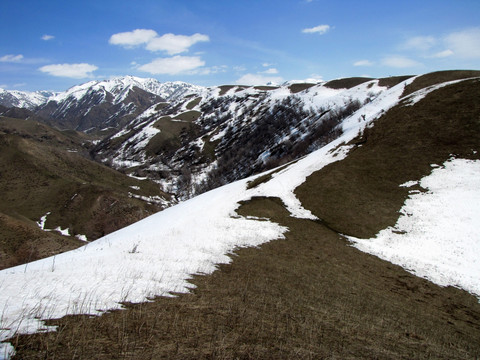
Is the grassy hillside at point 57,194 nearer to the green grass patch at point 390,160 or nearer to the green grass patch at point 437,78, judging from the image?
the green grass patch at point 390,160

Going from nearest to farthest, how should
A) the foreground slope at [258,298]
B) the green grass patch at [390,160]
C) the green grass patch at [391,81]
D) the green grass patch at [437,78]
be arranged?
1. the foreground slope at [258,298]
2. the green grass patch at [390,160]
3. the green grass patch at [437,78]
4. the green grass patch at [391,81]

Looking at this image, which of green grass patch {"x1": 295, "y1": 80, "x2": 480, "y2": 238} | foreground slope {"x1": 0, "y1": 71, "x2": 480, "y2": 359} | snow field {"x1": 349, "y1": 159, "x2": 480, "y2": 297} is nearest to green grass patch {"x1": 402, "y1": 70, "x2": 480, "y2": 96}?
green grass patch {"x1": 295, "y1": 80, "x2": 480, "y2": 238}

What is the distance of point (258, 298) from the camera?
39.9 feet

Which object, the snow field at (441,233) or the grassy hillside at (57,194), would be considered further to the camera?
the grassy hillside at (57,194)

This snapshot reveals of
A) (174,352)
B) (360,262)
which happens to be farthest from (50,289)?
(360,262)

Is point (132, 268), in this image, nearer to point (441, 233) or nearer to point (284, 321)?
point (284, 321)

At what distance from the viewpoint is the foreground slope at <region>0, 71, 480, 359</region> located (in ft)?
24.8

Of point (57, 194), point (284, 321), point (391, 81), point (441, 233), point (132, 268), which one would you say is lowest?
point (441, 233)

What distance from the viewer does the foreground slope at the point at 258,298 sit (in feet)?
24.8

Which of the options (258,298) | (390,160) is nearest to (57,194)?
(390,160)

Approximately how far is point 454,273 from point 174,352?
24327mm

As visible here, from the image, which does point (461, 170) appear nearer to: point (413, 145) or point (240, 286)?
point (413, 145)

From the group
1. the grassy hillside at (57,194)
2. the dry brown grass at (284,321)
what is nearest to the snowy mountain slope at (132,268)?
the dry brown grass at (284,321)

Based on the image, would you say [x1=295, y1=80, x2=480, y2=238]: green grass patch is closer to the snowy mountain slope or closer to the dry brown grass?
the snowy mountain slope
